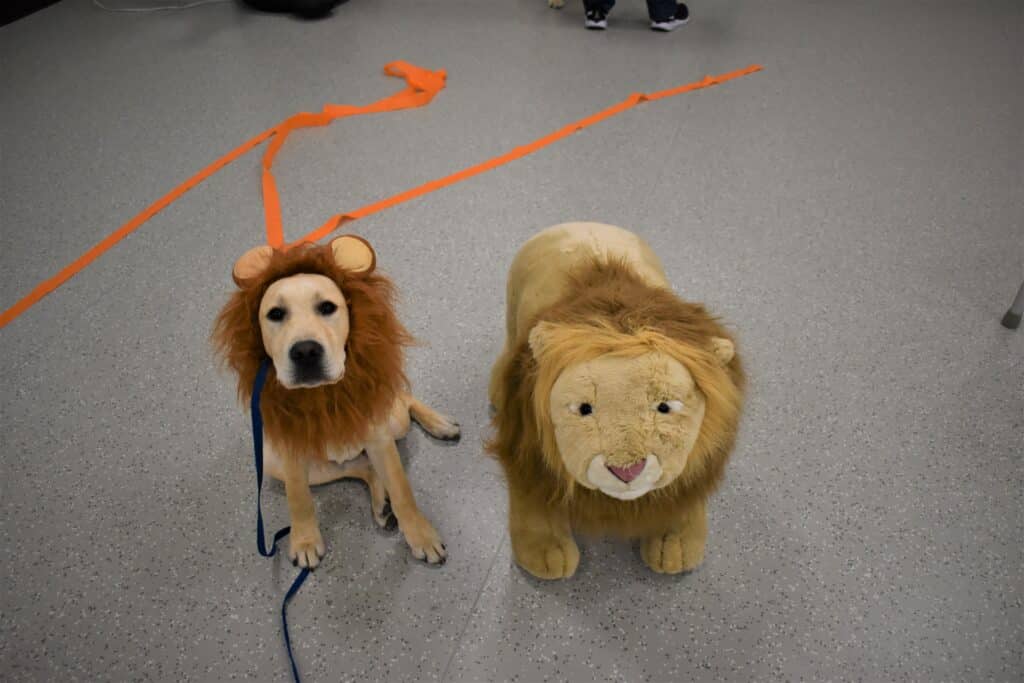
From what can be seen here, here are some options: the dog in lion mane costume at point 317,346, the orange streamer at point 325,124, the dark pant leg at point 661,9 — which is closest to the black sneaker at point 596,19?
the dark pant leg at point 661,9

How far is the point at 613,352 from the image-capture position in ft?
2.60

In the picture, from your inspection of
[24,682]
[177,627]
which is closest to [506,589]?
[177,627]

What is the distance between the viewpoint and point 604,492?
2.84ft

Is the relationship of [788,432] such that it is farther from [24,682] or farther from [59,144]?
[59,144]

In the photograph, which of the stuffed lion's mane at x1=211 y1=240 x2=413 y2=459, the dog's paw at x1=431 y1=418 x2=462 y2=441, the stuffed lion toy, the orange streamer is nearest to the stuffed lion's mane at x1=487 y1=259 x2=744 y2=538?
the stuffed lion toy

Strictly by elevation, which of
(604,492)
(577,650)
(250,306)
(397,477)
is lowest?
(577,650)

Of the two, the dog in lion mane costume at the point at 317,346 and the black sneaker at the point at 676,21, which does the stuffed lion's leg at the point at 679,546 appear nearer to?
the dog in lion mane costume at the point at 317,346

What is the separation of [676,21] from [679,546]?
2.27m

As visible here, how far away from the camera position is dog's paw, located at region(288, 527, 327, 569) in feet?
3.66

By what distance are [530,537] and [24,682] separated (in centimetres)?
72

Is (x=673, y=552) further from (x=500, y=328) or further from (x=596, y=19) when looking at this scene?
(x=596, y=19)

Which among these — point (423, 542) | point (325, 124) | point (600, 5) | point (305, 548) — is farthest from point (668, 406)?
point (600, 5)

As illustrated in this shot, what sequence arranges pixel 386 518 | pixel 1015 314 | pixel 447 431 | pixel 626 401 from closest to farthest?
pixel 626 401 → pixel 386 518 → pixel 447 431 → pixel 1015 314

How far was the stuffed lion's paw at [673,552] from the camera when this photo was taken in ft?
3.48
